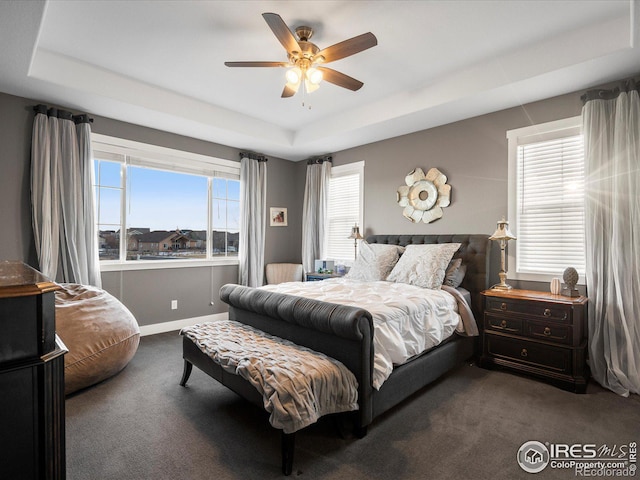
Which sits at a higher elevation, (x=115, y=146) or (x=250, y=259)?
(x=115, y=146)

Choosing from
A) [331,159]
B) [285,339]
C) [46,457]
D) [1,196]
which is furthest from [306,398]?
[331,159]

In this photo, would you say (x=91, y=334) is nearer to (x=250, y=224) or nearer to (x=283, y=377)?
(x=283, y=377)

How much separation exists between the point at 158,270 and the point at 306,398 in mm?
3414

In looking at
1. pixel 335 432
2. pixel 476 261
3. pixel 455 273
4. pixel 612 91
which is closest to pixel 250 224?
pixel 455 273

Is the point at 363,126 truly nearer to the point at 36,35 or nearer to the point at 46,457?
the point at 36,35

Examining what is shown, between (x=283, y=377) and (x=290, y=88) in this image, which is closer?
(x=283, y=377)

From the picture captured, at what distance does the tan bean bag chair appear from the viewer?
106 inches

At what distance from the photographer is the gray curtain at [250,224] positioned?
Result: 518cm

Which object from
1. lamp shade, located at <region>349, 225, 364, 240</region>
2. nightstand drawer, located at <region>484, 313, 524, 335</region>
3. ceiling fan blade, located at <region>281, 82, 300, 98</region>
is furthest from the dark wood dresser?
lamp shade, located at <region>349, 225, 364, 240</region>

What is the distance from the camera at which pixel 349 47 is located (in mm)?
2389

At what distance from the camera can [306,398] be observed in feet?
5.89

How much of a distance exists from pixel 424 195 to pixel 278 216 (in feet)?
8.29

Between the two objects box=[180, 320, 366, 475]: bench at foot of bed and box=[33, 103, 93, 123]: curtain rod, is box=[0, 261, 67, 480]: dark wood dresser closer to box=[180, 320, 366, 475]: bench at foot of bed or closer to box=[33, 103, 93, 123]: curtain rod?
box=[180, 320, 366, 475]: bench at foot of bed
